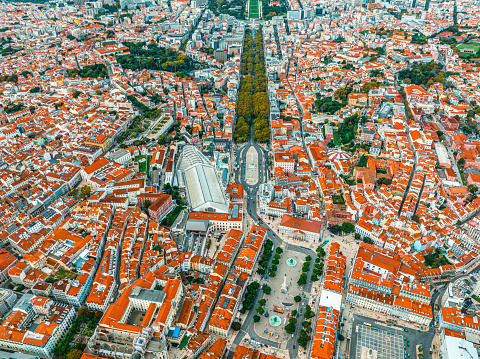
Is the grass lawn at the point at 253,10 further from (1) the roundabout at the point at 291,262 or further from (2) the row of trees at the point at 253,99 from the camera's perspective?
(1) the roundabout at the point at 291,262

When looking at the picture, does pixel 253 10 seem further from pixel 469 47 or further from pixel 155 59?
pixel 469 47

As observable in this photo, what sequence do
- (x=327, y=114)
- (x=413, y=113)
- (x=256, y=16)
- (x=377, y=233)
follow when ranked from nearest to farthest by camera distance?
1. (x=377, y=233)
2. (x=413, y=113)
3. (x=327, y=114)
4. (x=256, y=16)

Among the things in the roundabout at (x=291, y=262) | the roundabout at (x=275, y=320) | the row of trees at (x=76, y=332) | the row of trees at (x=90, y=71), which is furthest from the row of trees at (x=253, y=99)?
the row of trees at (x=76, y=332)

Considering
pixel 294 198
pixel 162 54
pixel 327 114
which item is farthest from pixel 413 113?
pixel 162 54

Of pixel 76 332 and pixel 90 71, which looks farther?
pixel 90 71

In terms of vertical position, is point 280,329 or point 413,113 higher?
point 413,113

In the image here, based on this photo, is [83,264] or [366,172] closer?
[83,264]

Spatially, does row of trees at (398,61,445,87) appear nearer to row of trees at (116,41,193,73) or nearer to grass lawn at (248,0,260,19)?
row of trees at (116,41,193,73)

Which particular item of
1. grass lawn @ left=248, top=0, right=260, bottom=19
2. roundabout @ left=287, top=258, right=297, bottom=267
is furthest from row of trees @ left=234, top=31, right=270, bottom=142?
grass lawn @ left=248, top=0, right=260, bottom=19

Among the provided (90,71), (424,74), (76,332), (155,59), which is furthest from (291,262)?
(155,59)

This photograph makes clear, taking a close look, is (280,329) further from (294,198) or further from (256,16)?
(256,16)
